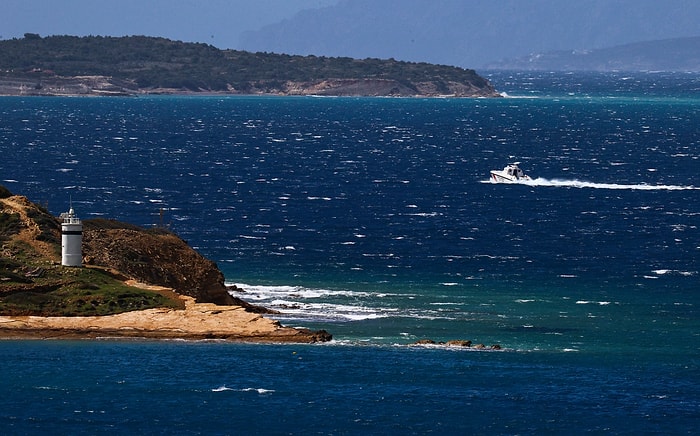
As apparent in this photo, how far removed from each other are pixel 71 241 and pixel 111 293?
394 cm

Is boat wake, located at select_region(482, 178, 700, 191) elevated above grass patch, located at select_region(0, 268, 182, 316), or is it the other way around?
boat wake, located at select_region(482, 178, 700, 191)

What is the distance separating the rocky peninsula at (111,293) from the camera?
72.8 m

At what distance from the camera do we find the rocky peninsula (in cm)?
7281

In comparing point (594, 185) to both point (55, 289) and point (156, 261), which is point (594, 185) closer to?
point (156, 261)

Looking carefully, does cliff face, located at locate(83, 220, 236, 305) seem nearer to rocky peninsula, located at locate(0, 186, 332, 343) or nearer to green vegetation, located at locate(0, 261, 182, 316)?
rocky peninsula, located at locate(0, 186, 332, 343)

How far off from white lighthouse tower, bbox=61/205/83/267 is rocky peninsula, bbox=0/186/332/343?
0.58 meters

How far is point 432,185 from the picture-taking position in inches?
6599

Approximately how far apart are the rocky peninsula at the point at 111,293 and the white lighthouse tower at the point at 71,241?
58 cm

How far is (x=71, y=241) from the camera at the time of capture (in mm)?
77000

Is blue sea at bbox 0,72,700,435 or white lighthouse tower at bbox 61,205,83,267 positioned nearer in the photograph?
blue sea at bbox 0,72,700,435

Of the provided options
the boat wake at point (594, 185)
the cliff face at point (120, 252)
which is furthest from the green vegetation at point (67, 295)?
the boat wake at point (594, 185)

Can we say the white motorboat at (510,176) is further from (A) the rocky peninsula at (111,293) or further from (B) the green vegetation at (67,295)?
(B) the green vegetation at (67,295)

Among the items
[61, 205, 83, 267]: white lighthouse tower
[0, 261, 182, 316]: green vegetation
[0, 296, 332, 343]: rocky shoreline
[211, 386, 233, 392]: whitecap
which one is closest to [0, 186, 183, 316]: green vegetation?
[0, 261, 182, 316]: green vegetation

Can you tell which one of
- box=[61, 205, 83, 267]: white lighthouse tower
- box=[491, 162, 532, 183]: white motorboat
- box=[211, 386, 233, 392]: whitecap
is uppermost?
box=[61, 205, 83, 267]: white lighthouse tower
